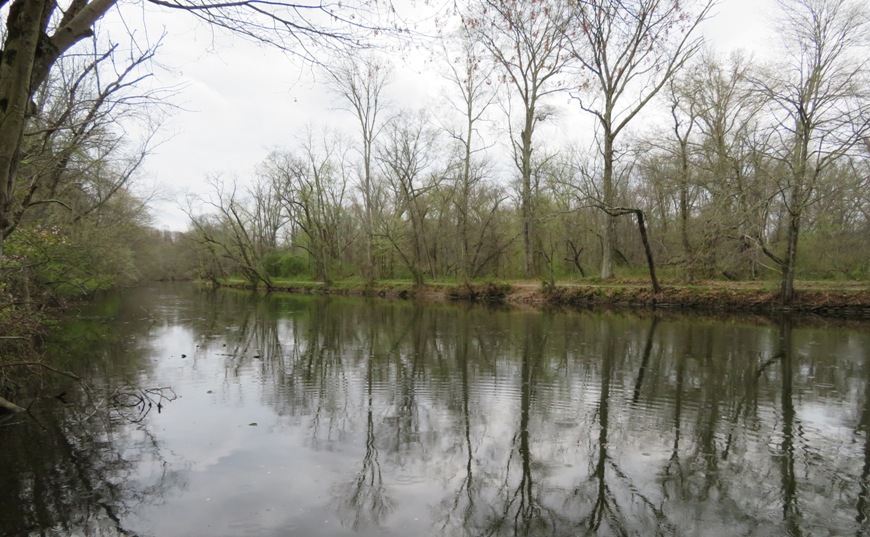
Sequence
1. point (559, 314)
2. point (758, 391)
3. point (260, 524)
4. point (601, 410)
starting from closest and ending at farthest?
1. point (260, 524)
2. point (601, 410)
3. point (758, 391)
4. point (559, 314)

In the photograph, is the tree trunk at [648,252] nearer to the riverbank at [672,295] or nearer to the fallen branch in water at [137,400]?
the riverbank at [672,295]

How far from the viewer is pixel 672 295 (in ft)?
76.1

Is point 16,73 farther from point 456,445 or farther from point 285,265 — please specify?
point 285,265

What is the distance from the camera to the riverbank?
1944cm

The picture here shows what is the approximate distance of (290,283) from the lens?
1852 inches

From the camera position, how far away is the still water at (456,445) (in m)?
4.51

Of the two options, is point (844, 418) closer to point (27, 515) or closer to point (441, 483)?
point (441, 483)

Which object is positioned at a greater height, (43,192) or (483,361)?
(43,192)

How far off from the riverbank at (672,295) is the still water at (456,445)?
8309mm

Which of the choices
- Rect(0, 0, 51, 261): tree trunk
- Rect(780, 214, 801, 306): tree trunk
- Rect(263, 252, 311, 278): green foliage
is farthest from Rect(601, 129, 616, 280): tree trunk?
Rect(263, 252, 311, 278): green foliage

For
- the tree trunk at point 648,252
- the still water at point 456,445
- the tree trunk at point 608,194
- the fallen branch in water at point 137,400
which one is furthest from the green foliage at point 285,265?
the fallen branch in water at point 137,400

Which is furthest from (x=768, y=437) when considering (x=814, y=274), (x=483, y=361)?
(x=814, y=274)

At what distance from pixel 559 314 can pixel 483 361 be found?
419 inches

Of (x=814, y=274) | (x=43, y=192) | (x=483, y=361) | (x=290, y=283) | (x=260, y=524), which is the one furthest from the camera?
(x=290, y=283)
